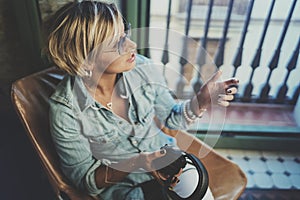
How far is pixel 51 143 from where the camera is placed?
45.8 inches

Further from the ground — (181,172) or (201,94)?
(201,94)

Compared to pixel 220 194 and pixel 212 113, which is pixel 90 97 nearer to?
pixel 212 113

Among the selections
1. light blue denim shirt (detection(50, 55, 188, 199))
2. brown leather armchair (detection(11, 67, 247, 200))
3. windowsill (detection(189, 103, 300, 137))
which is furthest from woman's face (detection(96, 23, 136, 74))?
windowsill (detection(189, 103, 300, 137))

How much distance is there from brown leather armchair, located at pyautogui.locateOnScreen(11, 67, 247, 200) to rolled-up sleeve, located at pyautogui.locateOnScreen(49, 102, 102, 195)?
0.05m

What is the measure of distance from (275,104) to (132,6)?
129 cm

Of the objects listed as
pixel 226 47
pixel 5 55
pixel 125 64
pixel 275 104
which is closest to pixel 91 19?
pixel 125 64

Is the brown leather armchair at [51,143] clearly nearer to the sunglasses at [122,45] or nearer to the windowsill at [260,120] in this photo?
the sunglasses at [122,45]

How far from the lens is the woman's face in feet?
3.31

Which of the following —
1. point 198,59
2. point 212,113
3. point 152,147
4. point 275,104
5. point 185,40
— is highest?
point 185,40

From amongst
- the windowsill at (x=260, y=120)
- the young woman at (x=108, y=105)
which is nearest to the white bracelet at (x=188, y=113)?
the young woman at (x=108, y=105)

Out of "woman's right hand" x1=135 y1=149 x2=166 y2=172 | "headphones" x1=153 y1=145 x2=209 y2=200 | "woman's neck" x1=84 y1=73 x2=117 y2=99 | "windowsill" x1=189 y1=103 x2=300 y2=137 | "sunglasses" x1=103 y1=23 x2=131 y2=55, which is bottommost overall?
"windowsill" x1=189 y1=103 x2=300 y2=137

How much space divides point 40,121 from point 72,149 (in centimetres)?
19

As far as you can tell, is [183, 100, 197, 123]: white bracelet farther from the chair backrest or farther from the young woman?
the chair backrest

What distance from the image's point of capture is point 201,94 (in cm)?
117
